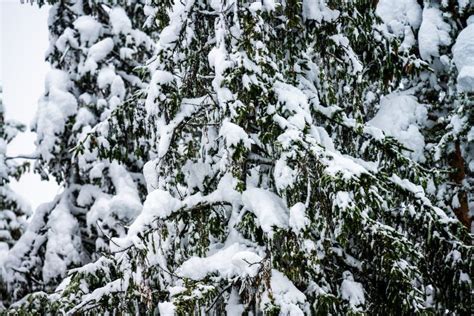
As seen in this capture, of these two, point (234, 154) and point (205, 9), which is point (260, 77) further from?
point (205, 9)

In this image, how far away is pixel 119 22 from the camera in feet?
35.9

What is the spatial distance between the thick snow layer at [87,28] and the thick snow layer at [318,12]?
Result: 661 centimetres

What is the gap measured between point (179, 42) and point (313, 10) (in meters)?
1.53

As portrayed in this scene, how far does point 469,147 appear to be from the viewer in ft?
29.3

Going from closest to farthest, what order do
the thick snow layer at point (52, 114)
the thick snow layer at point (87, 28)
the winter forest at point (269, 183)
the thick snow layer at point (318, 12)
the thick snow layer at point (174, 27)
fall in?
the winter forest at point (269, 183) < the thick snow layer at point (174, 27) < the thick snow layer at point (318, 12) < the thick snow layer at point (52, 114) < the thick snow layer at point (87, 28)

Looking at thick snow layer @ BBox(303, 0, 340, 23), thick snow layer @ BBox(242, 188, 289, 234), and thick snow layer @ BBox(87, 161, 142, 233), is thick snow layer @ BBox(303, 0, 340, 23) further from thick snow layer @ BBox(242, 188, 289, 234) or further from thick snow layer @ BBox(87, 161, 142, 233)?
thick snow layer @ BBox(87, 161, 142, 233)

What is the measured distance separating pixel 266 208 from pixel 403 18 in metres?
6.79

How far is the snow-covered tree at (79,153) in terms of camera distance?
1002 cm

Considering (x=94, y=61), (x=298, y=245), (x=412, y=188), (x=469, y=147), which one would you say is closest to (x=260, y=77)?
(x=298, y=245)

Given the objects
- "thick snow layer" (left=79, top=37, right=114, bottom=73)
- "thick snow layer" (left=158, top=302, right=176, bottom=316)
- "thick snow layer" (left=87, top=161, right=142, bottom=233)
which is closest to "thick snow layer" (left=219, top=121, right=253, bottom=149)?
"thick snow layer" (left=158, top=302, right=176, bottom=316)

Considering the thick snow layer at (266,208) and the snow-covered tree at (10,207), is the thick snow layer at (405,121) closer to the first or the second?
the thick snow layer at (266,208)

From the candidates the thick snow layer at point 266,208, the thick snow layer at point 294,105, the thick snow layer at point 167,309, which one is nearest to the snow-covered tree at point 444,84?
the thick snow layer at point 294,105

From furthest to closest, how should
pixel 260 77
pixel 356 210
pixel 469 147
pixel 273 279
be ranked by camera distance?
1. pixel 469 147
2. pixel 260 77
3. pixel 273 279
4. pixel 356 210

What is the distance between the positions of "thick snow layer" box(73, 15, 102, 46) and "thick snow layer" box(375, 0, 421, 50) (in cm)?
603
